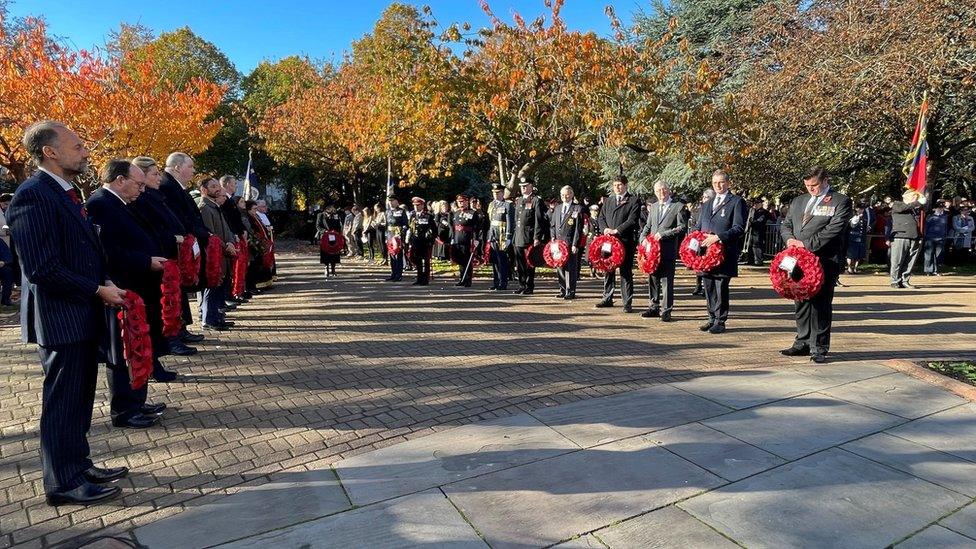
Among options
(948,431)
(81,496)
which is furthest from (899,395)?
(81,496)

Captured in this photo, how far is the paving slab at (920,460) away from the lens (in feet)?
11.8

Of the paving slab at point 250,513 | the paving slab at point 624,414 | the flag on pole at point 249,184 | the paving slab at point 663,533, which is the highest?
the flag on pole at point 249,184

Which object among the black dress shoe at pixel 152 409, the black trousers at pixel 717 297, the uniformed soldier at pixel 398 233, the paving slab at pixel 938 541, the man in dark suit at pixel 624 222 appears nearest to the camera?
the paving slab at pixel 938 541

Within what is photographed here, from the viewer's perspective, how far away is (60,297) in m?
3.42

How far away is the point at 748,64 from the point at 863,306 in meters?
11.4

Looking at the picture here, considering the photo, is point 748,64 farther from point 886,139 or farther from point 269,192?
point 269,192

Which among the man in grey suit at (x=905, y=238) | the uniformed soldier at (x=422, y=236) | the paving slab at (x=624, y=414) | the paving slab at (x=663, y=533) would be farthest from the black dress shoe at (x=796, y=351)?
the man in grey suit at (x=905, y=238)

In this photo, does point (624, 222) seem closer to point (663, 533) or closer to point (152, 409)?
point (663, 533)

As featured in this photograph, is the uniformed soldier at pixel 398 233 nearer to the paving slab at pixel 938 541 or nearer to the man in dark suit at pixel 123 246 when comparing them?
the man in dark suit at pixel 123 246

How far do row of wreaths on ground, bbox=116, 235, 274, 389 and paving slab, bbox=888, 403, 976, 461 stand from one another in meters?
5.27

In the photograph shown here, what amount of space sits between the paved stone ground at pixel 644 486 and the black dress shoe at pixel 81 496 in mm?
540

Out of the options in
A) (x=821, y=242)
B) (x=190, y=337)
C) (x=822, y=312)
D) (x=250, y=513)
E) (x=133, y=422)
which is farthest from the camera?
(x=190, y=337)

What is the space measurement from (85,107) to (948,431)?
17.1 m

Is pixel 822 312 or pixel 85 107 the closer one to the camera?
pixel 822 312
